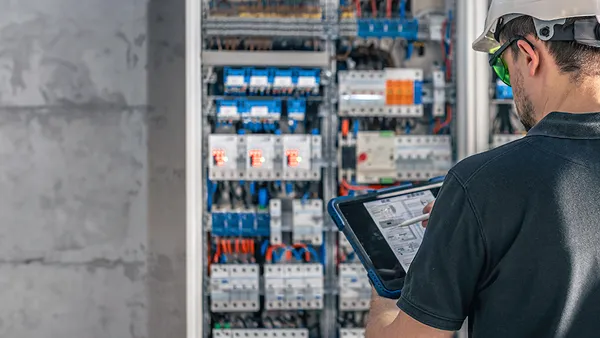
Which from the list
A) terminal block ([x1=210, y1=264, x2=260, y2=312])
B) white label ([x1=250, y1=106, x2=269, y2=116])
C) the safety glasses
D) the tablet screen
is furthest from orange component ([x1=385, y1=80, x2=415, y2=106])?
the safety glasses

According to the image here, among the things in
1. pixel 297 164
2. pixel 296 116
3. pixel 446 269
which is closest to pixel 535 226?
pixel 446 269

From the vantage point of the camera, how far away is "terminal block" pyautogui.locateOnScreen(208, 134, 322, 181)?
3.07m

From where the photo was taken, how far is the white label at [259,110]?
312 cm

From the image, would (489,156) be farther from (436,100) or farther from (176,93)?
(176,93)

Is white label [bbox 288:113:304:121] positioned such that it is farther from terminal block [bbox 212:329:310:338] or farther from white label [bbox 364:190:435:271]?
white label [bbox 364:190:435:271]

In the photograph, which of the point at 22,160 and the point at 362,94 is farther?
the point at 22,160

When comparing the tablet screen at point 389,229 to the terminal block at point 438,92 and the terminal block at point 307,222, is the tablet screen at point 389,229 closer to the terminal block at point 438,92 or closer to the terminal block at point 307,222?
the terminal block at point 307,222

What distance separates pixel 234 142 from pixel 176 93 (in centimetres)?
52

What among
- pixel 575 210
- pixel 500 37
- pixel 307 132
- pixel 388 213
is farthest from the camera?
pixel 307 132

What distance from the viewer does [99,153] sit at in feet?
11.0

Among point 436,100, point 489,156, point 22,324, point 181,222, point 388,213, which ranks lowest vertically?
point 22,324

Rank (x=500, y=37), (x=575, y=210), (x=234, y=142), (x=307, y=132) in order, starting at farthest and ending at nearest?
1. (x=307, y=132)
2. (x=234, y=142)
3. (x=500, y=37)
4. (x=575, y=210)

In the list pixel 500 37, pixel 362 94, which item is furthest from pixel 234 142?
pixel 500 37

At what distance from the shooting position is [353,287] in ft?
10.3
